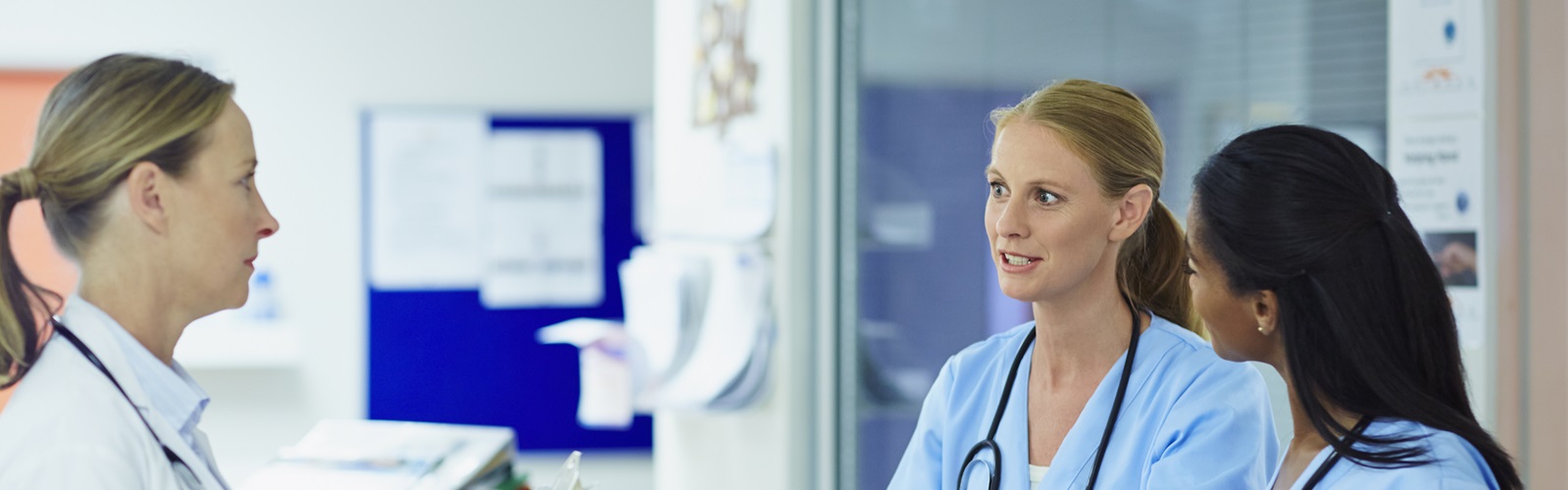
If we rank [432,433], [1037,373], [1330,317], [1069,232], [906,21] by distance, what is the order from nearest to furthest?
[1330,317]
[1069,232]
[1037,373]
[432,433]
[906,21]

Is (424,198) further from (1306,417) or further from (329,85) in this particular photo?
(1306,417)

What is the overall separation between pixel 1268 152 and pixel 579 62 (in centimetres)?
349

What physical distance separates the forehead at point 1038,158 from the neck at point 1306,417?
0.25 metres

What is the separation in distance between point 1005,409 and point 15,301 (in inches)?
36.3

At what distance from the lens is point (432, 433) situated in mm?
1492

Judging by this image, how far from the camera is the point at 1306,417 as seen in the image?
1.11 metres

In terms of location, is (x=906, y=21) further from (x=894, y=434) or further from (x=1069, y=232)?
(x=1069, y=232)

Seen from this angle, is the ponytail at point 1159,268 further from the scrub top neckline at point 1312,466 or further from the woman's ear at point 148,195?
the woman's ear at point 148,195

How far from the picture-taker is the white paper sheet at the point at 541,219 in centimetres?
437

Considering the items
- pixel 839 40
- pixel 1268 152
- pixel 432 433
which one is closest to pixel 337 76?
pixel 839 40

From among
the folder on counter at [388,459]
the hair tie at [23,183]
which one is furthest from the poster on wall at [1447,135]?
the hair tie at [23,183]

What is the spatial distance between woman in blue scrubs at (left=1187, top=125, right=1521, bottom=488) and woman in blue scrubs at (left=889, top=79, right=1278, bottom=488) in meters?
0.10

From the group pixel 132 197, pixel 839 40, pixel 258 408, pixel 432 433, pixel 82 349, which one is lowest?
pixel 258 408

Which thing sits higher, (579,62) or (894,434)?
(579,62)
